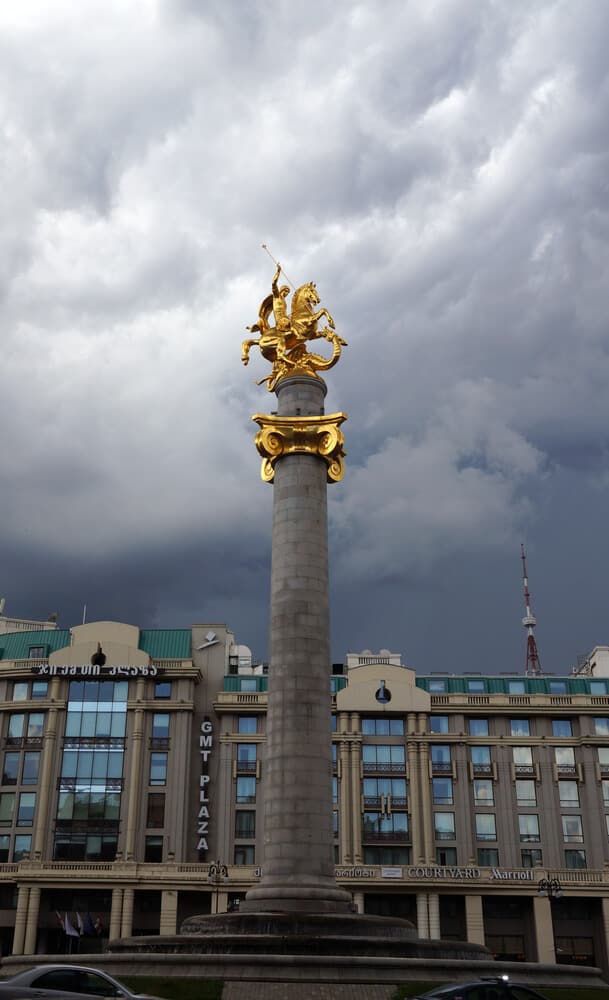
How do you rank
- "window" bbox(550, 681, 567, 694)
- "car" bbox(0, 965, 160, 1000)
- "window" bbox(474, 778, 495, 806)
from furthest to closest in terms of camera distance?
"window" bbox(550, 681, 567, 694)
"window" bbox(474, 778, 495, 806)
"car" bbox(0, 965, 160, 1000)

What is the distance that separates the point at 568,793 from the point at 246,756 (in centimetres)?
2678

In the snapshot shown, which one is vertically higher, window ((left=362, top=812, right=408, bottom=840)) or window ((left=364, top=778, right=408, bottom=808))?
window ((left=364, top=778, right=408, bottom=808))

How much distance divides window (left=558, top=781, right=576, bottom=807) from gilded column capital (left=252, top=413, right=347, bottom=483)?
49468 millimetres

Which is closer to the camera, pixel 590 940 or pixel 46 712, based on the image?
pixel 590 940

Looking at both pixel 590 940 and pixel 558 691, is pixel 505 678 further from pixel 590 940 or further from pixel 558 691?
pixel 590 940

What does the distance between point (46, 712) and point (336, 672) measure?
28536 millimetres

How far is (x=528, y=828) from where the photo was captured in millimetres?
80938

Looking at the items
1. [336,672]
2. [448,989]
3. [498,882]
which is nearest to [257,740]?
[336,672]

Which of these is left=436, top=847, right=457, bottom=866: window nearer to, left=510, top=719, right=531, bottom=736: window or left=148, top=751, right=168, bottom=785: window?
left=510, top=719, right=531, bottom=736: window

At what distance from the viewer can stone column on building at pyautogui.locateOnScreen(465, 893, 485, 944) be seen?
7575cm

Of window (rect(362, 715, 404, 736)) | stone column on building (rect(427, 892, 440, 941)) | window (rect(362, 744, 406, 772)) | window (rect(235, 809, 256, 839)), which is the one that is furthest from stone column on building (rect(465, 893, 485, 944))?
window (rect(235, 809, 256, 839))

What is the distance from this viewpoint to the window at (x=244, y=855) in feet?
262

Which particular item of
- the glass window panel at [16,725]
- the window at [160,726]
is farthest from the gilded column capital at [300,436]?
the glass window panel at [16,725]

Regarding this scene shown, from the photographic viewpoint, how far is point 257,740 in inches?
3285
